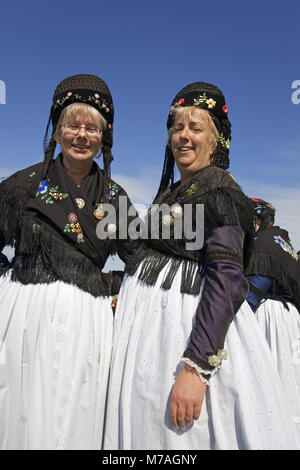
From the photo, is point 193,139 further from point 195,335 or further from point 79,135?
point 195,335

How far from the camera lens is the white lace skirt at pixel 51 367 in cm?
195

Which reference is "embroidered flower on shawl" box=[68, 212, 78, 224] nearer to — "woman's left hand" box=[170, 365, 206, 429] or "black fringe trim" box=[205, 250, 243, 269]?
"black fringe trim" box=[205, 250, 243, 269]

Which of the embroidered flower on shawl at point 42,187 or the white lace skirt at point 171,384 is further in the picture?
the embroidered flower on shawl at point 42,187

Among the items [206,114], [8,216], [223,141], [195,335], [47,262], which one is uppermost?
[206,114]

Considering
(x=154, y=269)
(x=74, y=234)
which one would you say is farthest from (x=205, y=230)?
(x=74, y=234)

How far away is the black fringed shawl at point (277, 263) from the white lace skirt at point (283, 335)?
0.12 meters

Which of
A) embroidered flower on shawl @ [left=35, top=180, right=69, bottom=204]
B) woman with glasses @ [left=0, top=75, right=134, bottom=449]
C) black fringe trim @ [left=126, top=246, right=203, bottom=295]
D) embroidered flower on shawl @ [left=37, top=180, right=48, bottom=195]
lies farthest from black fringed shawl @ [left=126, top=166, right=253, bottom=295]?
embroidered flower on shawl @ [left=37, top=180, right=48, bottom=195]

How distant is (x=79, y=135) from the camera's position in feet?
7.87

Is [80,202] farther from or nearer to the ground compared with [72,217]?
farther from the ground

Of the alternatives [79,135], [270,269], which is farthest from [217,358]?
[270,269]

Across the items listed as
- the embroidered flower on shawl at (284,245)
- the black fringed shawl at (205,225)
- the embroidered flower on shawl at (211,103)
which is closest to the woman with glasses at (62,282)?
the black fringed shawl at (205,225)

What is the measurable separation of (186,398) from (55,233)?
1160mm

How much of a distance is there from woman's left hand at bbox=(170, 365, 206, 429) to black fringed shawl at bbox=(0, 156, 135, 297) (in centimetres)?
75

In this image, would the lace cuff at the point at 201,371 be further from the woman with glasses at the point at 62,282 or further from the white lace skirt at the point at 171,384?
the woman with glasses at the point at 62,282
